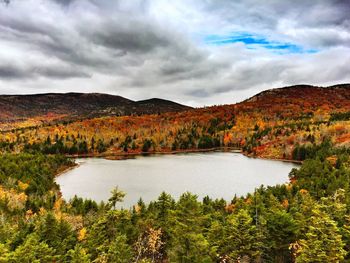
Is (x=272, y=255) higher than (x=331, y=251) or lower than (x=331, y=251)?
lower

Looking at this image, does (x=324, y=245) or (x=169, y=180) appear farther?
(x=169, y=180)

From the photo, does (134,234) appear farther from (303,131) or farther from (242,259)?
(303,131)

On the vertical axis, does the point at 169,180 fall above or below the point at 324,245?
below

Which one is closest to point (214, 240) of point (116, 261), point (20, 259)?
point (116, 261)

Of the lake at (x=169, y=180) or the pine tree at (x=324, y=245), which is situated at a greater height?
the pine tree at (x=324, y=245)

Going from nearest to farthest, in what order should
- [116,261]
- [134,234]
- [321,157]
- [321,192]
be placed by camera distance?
1. [116,261]
2. [134,234]
3. [321,192]
4. [321,157]

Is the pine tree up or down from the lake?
up

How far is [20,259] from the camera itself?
3078cm

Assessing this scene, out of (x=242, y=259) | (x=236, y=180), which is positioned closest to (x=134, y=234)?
(x=242, y=259)

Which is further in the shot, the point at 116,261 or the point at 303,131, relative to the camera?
the point at 303,131

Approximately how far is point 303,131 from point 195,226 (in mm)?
182924

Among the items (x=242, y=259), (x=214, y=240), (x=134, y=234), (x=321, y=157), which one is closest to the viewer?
(x=242, y=259)

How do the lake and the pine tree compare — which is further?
the lake

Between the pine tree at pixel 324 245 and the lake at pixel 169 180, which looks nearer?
the pine tree at pixel 324 245
